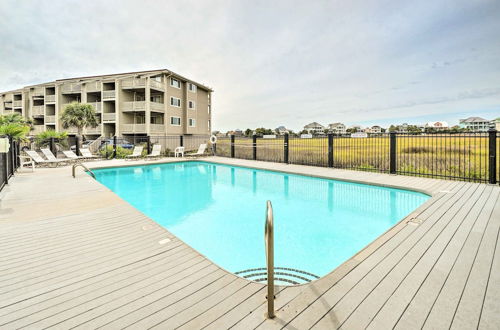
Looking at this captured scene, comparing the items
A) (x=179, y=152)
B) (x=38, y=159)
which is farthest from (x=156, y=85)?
(x=38, y=159)

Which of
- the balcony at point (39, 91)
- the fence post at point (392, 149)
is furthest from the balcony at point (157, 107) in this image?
the fence post at point (392, 149)

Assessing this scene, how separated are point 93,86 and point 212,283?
32304 mm

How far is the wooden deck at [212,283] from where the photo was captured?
6.43 ft

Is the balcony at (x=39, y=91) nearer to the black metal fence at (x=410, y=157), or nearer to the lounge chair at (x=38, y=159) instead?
the lounge chair at (x=38, y=159)

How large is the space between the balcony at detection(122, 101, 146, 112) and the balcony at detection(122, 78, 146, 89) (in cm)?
163

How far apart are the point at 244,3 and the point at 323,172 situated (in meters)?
8.82

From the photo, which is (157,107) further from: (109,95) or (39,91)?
(39,91)

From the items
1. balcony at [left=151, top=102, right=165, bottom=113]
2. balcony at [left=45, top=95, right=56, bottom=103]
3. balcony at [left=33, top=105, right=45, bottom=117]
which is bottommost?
balcony at [left=151, top=102, right=165, bottom=113]

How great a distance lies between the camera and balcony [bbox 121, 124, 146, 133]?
2586 cm

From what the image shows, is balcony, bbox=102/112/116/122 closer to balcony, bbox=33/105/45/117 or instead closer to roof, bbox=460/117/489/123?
balcony, bbox=33/105/45/117

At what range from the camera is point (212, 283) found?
98.4 inches

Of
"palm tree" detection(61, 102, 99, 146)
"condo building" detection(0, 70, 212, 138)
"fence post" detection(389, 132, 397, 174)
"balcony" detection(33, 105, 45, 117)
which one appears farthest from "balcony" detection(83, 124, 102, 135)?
"fence post" detection(389, 132, 397, 174)

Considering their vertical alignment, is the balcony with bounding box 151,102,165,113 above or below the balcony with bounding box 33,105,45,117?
below

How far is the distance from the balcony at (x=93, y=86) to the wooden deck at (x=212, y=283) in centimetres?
2833
